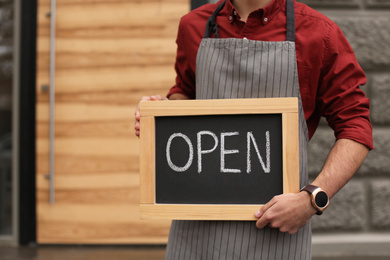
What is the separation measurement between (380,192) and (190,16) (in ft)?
8.43

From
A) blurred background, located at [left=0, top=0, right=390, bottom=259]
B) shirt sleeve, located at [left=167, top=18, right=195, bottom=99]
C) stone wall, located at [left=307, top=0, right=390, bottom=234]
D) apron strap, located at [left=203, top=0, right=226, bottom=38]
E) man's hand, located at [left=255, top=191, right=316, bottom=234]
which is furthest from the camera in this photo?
blurred background, located at [left=0, top=0, right=390, bottom=259]

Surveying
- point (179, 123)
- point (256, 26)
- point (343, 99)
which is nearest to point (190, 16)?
point (256, 26)

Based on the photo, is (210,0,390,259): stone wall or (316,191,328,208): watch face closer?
(316,191,328,208): watch face

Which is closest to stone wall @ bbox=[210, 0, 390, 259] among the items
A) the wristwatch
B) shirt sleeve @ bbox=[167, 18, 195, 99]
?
shirt sleeve @ bbox=[167, 18, 195, 99]

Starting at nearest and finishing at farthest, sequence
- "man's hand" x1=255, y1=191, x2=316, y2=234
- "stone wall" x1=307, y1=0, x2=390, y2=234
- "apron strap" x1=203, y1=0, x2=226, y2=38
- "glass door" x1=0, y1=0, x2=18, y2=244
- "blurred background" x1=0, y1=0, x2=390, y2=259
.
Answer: "man's hand" x1=255, y1=191, x2=316, y2=234 < "apron strap" x1=203, y1=0, x2=226, y2=38 < "stone wall" x1=307, y1=0, x2=390, y2=234 < "blurred background" x1=0, y1=0, x2=390, y2=259 < "glass door" x1=0, y1=0, x2=18, y2=244

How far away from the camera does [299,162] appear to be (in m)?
1.40

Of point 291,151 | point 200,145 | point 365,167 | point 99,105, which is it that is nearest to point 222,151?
point 200,145

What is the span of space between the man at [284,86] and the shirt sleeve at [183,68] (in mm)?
132

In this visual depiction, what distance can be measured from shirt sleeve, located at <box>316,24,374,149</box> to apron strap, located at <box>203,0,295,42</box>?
0.33 feet

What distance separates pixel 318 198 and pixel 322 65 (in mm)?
365

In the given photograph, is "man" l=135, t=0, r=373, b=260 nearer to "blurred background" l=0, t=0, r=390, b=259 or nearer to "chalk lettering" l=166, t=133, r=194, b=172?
"chalk lettering" l=166, t=133, r=194, b=172

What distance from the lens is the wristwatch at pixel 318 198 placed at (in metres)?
1.29

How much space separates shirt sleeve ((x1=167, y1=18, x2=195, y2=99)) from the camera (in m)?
1.62

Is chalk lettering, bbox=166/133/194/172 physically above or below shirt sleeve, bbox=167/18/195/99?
below
